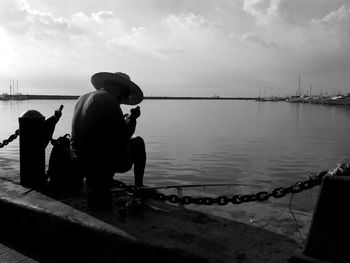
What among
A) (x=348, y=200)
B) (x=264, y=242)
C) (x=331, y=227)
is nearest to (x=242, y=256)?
(x=264, y=242)

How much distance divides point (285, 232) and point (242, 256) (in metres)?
0.80

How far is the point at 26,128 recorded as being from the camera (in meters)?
4.91

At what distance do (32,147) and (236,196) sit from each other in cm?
290

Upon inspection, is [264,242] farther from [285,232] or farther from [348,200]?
[348,200]

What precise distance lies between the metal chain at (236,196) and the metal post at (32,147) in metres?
1.16

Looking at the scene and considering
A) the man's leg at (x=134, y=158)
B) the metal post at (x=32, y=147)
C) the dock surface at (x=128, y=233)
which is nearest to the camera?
the dock surface at (x=128, y=233)

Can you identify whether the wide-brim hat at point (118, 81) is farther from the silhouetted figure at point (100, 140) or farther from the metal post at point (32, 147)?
the metal post at point (32, 147)

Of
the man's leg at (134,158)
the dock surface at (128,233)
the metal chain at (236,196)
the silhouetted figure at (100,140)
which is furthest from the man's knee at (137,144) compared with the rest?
the dock surface at (128,233)

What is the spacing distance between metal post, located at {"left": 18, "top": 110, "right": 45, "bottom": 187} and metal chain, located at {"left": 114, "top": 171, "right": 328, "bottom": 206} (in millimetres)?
1155

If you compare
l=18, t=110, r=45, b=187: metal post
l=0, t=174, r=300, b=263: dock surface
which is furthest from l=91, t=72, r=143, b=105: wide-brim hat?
l=0, t=174, r=300, b=263: dock surface

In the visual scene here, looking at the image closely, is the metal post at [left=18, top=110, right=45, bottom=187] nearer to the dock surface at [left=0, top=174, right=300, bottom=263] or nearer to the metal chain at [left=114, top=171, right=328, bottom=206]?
the dock surface at [left=0, top=174, right=300, bottom=263]

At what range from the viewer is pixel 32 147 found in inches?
197

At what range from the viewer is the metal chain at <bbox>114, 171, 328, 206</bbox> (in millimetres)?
3156

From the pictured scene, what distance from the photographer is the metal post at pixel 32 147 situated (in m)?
4.91
